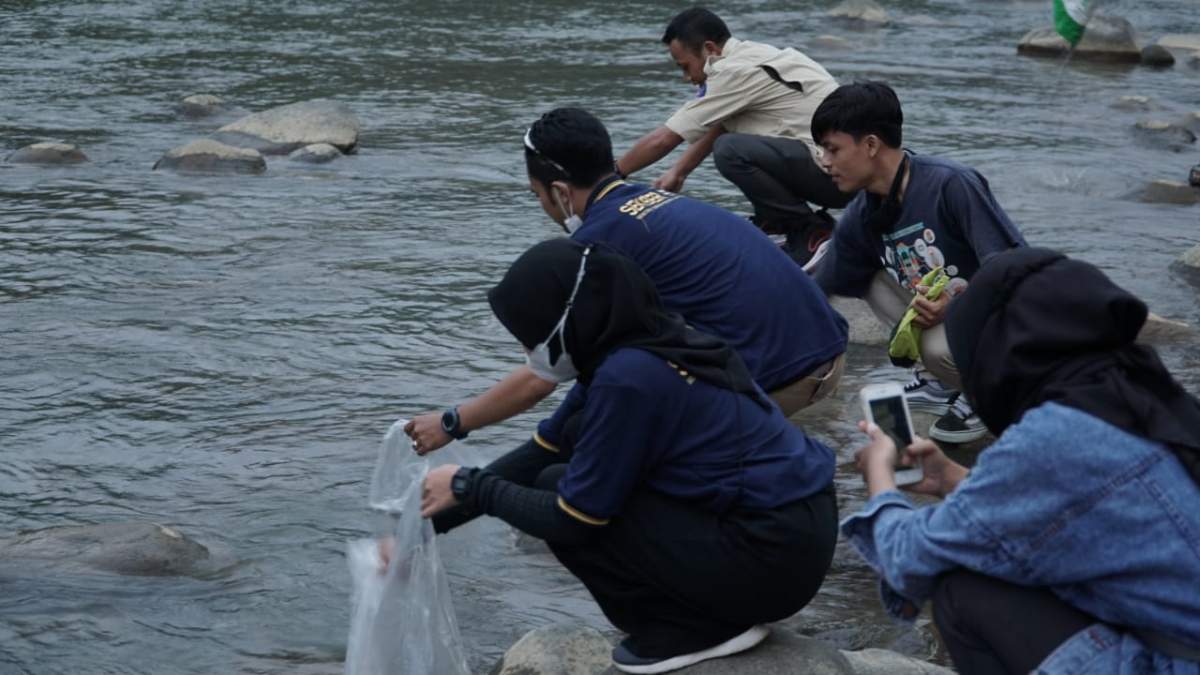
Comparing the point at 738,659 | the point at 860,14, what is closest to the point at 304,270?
the point at 738,659

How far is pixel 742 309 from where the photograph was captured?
15.1ft

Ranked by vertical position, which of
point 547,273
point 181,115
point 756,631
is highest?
point 547,273

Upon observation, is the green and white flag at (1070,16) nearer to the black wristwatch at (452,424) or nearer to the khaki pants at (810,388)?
the khaki pants at (810,388)

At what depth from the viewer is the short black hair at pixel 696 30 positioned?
6.73 m

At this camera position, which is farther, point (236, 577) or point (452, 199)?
point (452, 199)

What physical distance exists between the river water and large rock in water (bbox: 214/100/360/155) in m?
0.35

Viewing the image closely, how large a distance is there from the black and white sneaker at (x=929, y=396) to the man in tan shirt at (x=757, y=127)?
852 millimetres

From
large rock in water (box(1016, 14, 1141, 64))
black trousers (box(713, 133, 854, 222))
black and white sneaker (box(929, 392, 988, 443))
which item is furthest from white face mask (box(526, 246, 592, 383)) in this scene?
large rock in water (box(1016, 14, 1141, 64))

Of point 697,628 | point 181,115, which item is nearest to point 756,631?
point 697,628

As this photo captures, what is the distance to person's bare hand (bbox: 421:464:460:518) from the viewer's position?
3807 mm

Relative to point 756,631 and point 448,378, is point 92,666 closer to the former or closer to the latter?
point 756,631

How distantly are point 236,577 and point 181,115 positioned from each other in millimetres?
8957

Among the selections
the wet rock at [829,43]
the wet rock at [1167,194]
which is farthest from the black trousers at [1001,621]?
the wet rock at [829,43]

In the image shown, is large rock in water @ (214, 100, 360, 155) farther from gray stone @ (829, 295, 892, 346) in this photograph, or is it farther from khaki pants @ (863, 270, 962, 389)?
khaki pants @ (863, 270, 962, 389)
